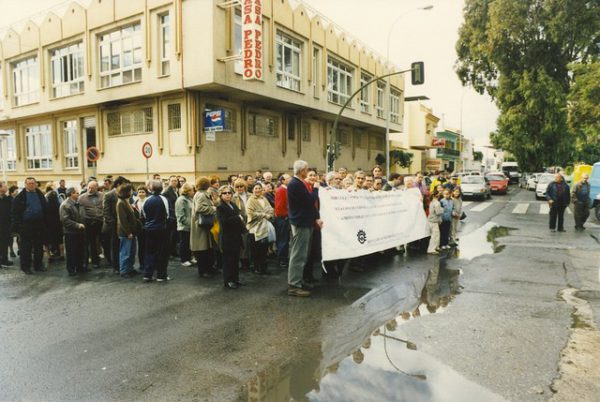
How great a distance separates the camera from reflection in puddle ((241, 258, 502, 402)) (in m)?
3.58

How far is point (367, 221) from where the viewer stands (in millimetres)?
8422

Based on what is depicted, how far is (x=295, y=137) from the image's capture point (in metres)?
23.9

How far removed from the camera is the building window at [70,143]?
73.8 ft

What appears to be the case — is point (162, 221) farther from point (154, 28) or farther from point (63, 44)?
point (63, 44)

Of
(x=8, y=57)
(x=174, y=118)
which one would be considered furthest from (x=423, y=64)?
(x=8, y=57)

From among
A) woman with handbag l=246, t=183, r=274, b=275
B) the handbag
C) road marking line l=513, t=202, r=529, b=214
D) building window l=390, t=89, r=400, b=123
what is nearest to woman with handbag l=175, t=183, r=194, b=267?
the handbag

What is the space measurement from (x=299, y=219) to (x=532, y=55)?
28.6 meters

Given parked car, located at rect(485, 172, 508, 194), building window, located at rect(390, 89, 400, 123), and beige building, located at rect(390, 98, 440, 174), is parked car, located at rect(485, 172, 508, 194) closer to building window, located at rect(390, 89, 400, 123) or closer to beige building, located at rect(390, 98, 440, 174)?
building window, located at rect(390, 89, 400, 123)

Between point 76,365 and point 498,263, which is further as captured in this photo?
point 498,263

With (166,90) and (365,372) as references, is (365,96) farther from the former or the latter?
(365,372)

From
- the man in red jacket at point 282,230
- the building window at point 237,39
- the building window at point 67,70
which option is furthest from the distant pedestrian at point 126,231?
the building window at point 67,70

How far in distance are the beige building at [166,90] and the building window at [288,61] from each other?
8 centimetres

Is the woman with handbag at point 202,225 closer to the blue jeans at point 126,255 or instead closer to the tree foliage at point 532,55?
the blue jeans at point 126,255

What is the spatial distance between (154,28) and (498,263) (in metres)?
16.4
